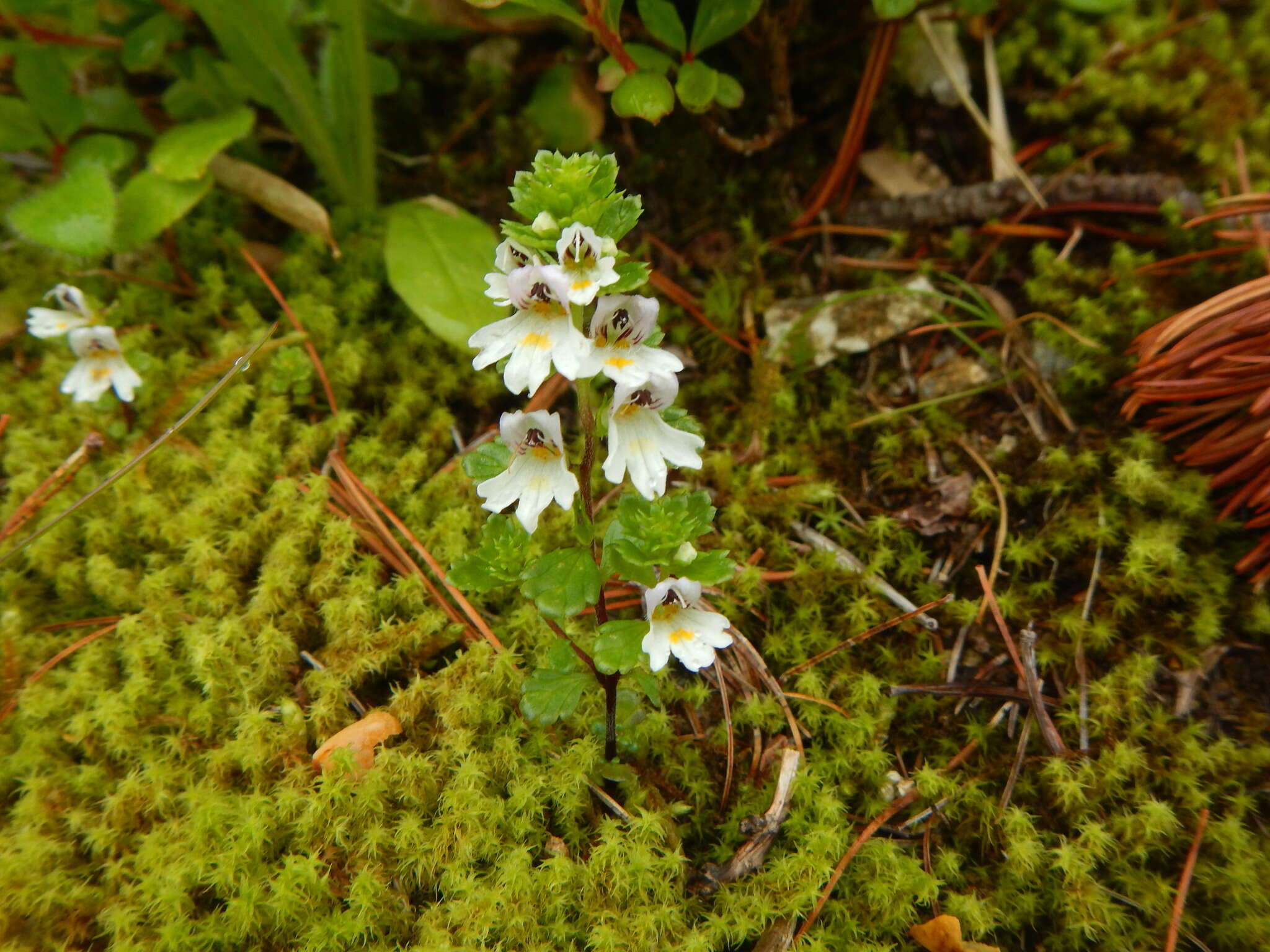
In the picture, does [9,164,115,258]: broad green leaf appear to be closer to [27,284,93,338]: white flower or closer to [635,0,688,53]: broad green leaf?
[27,284,93,338]: white flower

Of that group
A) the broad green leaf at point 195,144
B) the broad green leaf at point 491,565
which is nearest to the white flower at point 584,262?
the broad green leaf at point 491,565

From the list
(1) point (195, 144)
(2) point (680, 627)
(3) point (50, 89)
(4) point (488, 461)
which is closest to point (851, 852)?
(2) point (680, 627)

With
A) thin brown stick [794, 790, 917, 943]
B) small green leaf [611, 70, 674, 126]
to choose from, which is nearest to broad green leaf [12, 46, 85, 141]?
small green leaf [611, 70, 674, 126]

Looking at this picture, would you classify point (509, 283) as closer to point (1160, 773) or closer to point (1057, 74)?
point (1160, 773)

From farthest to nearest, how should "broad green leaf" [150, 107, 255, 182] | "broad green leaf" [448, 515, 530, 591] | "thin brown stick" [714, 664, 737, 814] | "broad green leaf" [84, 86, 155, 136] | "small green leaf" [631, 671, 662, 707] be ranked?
"broad green leaf" [84, 86, 155, 136]
"broad green leaf" [150, 107, 255, 182]
"thin brown stick" [714, 664, 737, 814]
"small green leaf" [631, 671, 662, 707]
"broad green leaf" [448, 515, 530, 591]

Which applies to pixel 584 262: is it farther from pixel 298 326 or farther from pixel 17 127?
pixel 17 127
